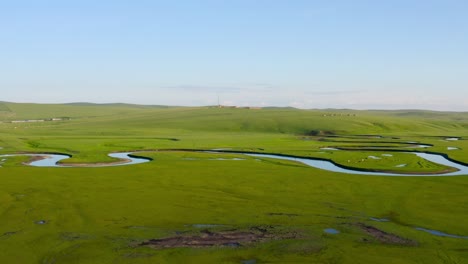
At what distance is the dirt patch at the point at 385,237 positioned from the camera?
104 ft

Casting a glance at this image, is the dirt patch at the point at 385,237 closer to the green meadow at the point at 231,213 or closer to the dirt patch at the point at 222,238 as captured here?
the green meadow at the point at 231,213

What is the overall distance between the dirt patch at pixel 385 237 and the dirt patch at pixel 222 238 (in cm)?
539

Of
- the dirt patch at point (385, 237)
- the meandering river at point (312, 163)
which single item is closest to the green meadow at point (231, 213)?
the dirt patch at point (385, 237)

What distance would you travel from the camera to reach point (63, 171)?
213 ft

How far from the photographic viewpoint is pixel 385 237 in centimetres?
3288

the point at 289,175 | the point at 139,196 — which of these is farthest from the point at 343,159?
the point at 139,196

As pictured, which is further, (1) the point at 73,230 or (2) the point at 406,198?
(2) the point at 406,198

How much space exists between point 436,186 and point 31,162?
61.3 m

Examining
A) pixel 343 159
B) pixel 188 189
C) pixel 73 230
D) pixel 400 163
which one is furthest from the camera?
pixel 343 159

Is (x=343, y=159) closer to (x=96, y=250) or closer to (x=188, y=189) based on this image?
(x=188, y=189)

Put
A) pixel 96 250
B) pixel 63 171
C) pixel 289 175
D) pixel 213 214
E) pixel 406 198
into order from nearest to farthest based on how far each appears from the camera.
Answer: pixel 96 250 → pixel 213 214 → pixel 406 198 → pixel 289 175 → pixel 63 171

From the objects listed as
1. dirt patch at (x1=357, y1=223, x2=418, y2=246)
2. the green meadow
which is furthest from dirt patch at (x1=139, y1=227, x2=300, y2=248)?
dirt patch at (x1=357, y1=223, x2=418, y2=246)

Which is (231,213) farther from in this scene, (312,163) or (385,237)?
(312,163)

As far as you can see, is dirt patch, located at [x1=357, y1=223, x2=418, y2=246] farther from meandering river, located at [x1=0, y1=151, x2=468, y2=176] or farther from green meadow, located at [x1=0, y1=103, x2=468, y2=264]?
meandering river, located at [x1=0, y1=151, x2=468, y2=176]
